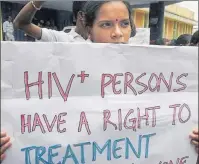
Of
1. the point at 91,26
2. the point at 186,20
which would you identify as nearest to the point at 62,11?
the point at 186,20

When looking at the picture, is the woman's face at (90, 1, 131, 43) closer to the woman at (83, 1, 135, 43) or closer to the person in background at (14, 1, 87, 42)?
the woman at (83, 1, 135, 43)

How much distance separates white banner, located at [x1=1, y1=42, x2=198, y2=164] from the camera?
3.85 feet

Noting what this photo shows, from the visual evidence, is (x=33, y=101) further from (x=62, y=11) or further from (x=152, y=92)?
(x=62, y=11)

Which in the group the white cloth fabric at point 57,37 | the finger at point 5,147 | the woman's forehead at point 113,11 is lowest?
the finger at point 5,147

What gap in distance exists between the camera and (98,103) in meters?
1.26

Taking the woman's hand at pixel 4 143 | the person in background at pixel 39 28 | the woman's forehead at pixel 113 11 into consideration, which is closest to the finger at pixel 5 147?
the woman's hand at pixel 4 143

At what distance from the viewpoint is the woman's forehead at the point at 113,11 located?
1495 mm

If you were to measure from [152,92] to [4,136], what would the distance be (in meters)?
0.54

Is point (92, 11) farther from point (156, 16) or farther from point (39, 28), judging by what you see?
point (156, 16)

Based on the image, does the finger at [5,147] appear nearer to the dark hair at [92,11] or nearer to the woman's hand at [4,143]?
the woman's hand at [4,143]

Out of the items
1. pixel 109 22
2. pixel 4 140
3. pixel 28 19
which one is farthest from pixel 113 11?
pixel 4 140

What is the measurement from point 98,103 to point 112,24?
38 cm

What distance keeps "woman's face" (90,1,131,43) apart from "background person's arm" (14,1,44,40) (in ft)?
1.32

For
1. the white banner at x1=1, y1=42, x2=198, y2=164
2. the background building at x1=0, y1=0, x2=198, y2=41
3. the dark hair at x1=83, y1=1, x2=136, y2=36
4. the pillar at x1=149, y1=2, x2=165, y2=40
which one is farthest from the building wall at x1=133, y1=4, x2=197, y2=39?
the white banner at x1=1, y1=42, x2=198, y2=164
